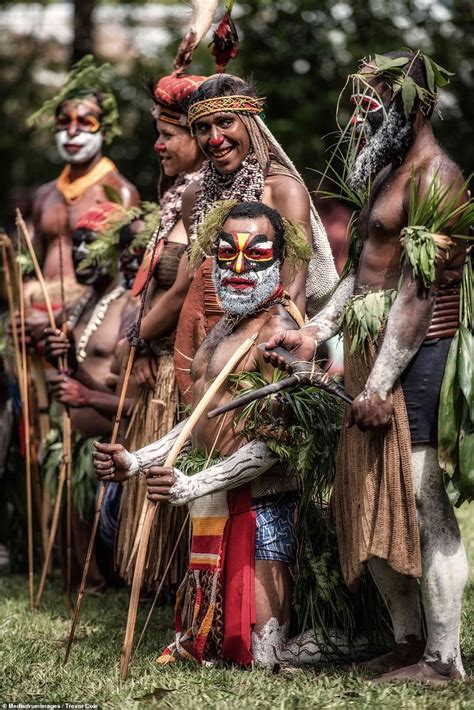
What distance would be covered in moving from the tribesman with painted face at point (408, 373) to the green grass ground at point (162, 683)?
185 mm

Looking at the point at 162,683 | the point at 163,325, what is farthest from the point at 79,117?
the point at 162,683

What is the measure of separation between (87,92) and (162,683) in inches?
171

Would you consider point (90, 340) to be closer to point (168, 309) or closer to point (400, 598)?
point (168, 309)

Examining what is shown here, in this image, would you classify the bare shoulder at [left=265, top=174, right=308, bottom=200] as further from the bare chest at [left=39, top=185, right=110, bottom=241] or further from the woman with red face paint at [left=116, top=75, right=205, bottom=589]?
the bare chest at [left=39, top=185, right=110, bottom=241]

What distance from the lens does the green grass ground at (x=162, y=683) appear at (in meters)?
4.02

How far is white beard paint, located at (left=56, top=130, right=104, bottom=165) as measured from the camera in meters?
7.59

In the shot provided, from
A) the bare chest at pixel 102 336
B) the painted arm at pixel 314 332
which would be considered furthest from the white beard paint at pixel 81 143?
the painted arm at pixel 314 332

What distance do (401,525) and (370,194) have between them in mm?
1173

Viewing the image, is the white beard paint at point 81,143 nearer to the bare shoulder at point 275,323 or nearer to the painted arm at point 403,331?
the bare shoulder at point 275,323

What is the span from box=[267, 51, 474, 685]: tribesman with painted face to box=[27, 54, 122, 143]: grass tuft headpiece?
142 inches

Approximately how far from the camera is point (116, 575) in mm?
6770

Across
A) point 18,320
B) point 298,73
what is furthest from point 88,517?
point 298,73

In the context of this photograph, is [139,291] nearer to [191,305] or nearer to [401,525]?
[191,305]

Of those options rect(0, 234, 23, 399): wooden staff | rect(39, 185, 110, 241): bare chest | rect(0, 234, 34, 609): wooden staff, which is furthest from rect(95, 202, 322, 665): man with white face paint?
rect(39, 185, 110, 241): bare chest
